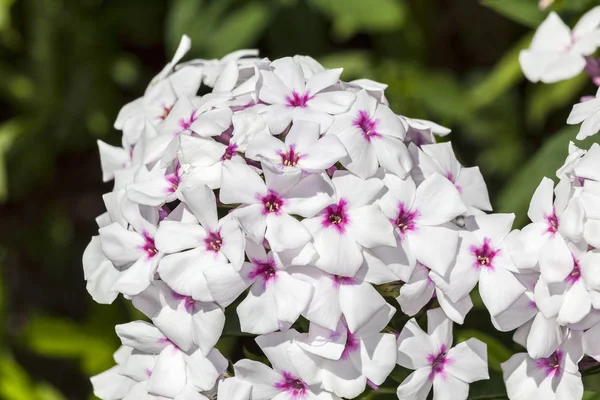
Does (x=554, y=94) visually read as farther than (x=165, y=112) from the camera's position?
Yes

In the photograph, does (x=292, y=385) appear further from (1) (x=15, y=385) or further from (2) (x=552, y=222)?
(1) (x=15, y=385)

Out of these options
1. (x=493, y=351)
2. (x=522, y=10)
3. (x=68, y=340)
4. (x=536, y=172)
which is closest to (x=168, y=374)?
(x=493, y=351)

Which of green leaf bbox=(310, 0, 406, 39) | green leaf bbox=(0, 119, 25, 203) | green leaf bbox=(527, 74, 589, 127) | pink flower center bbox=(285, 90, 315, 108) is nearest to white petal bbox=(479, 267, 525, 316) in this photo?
pink flower center bbox=(285, 90, 315, 108)

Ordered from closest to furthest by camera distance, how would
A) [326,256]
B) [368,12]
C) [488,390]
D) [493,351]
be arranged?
[326,256] → [488,390] → [493,351] → [368,12]

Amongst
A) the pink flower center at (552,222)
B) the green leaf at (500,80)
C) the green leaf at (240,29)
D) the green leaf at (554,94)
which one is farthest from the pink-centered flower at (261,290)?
the green leaf at (554,94)

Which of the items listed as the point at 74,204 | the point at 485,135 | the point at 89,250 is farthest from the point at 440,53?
the point at 89,250

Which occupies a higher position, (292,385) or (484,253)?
(484,253)

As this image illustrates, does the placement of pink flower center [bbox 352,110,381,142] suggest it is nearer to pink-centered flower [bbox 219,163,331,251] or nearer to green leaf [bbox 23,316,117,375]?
pink-centered flower [bbox 219,163,331,251]
